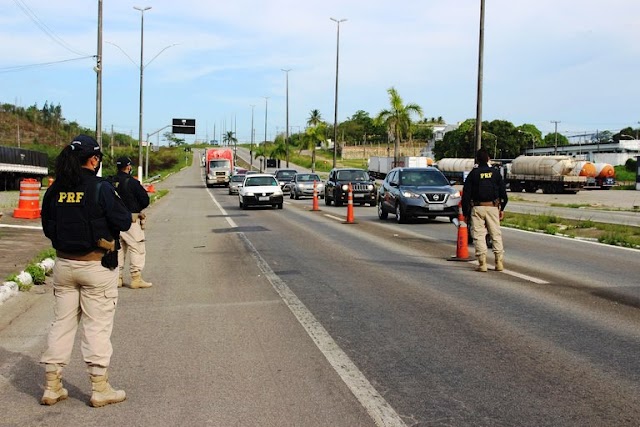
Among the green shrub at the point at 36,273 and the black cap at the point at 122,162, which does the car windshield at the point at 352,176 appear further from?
the black cap at the point at 122,162

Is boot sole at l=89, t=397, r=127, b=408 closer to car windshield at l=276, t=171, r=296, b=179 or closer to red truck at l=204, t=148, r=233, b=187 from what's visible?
car windshield at l=276, t=171, r=296, b=179

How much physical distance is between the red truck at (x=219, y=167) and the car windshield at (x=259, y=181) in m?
35.0

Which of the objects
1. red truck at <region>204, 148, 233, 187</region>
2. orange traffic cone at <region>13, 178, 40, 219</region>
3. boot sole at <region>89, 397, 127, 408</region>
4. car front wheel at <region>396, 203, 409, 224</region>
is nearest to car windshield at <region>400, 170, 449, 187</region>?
car front wheel at <region>396, 203, 409, 224</region>

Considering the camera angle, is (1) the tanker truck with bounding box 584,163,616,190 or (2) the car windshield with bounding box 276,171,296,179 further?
(1) the tanker truck with bounding box 584,163,616,190

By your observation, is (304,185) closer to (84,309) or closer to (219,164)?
(219,164)

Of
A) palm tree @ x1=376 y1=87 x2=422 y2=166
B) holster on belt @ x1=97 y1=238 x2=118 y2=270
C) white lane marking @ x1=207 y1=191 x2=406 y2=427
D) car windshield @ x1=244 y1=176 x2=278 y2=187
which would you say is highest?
palm tree @ x1=376 y1=87 x2=422 y2=166

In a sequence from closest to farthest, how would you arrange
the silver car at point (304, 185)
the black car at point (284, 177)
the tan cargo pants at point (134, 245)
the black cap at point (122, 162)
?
1. the black cap at point (122, 162)
2. the tan cargo pants at point (134, 245)
3. the silver car at point (304, 185)
4. the black car at point (284, 177)

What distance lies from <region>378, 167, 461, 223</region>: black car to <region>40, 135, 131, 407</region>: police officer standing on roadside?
56.1ft

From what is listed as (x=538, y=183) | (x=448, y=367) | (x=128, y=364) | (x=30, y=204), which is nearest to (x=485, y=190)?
(x=448, y=367)

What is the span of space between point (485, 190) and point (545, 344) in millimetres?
5330

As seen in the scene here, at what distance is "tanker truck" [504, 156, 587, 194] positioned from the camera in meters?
51.4

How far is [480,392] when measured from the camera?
527 cm

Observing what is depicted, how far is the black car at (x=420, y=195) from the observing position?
21.7m

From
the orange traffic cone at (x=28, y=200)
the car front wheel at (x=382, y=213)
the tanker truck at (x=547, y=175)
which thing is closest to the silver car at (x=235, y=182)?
the tanker truck at (x=547, y=175)
